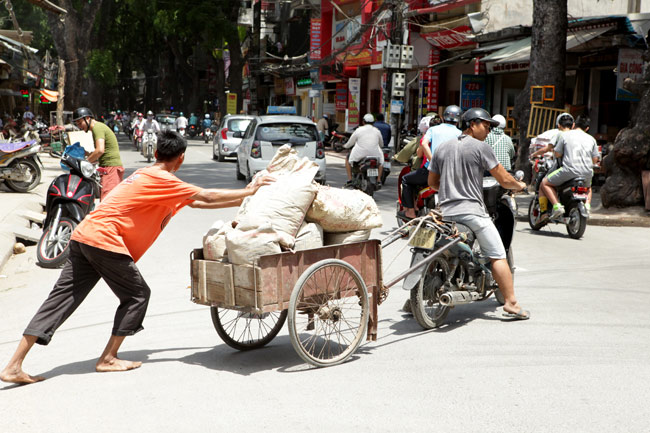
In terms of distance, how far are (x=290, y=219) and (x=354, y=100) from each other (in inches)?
1279

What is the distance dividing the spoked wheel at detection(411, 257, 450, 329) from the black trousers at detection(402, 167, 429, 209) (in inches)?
163

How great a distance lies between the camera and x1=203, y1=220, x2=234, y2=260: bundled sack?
16.4ft

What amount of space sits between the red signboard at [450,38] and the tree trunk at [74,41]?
13.1 m

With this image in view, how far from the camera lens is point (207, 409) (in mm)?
4258

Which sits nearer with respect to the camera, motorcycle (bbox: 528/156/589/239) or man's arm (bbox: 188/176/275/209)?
man's arm (bbox: 188/176/275/209)

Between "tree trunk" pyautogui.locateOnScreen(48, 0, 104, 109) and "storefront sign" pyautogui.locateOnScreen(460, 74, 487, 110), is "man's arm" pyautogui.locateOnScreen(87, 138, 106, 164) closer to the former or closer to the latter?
"storefront sign" pyautogui.locateOnScreen(460, 74, 487, 110)

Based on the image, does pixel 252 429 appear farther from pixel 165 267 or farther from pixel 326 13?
pixel 326 13

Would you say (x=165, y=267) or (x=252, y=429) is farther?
(x=165, y=267)

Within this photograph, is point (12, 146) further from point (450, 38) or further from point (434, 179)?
point (450, 38)

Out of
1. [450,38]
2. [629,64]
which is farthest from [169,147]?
[450,38]

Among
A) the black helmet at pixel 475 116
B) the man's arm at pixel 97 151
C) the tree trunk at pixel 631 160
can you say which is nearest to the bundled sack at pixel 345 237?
the black helmet at pixel 475 116

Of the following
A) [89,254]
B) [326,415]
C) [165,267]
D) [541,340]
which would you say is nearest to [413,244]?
[541,340]

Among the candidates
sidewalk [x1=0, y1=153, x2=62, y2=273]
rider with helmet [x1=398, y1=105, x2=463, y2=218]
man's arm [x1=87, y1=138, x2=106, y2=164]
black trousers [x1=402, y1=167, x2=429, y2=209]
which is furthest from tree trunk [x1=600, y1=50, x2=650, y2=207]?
sidewalk [x1=0, y1=153, x2=62, y2=273]

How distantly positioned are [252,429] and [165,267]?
16.8 ft
